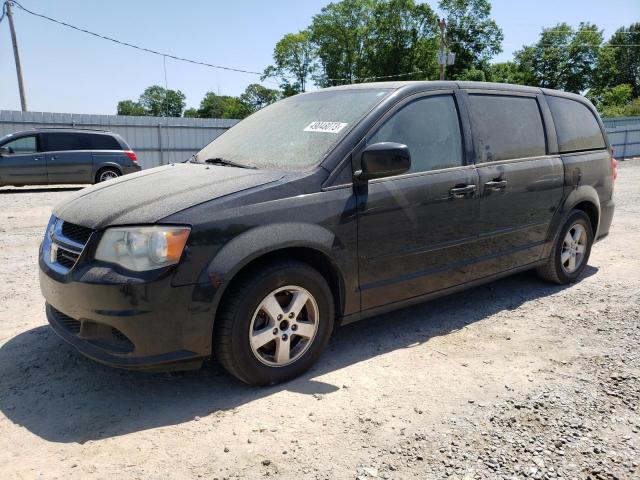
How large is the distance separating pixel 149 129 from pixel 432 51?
4725cm

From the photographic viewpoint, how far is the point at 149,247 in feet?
8.43

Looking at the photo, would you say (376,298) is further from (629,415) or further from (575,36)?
(575,36)

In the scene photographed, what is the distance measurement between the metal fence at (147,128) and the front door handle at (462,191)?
17.0 meters

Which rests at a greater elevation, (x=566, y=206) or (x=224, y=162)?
(x=224, y=162)

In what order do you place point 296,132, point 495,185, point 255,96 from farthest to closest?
point 255,96 → point 495,185 → point 296,132

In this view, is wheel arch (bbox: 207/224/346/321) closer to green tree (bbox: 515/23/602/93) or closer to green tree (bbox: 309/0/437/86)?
green tree (bbox: 309/0/437/86)

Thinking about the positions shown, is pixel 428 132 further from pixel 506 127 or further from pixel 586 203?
pixel 586 203

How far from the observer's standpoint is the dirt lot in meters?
2.31

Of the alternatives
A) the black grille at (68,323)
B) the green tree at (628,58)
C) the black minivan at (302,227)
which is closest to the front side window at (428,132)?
the black minivan at (302,227)

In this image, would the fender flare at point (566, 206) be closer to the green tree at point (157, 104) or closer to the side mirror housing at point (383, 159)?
the side mirror housing at point (383, 159)

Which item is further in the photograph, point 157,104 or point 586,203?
point 157,104

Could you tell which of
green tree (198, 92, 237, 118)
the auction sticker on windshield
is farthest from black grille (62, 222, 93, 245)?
green tree (198, 92, 237, 118)

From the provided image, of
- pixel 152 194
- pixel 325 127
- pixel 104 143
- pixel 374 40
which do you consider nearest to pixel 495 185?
pixel 325 127

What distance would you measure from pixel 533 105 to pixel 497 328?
79.3 inches
